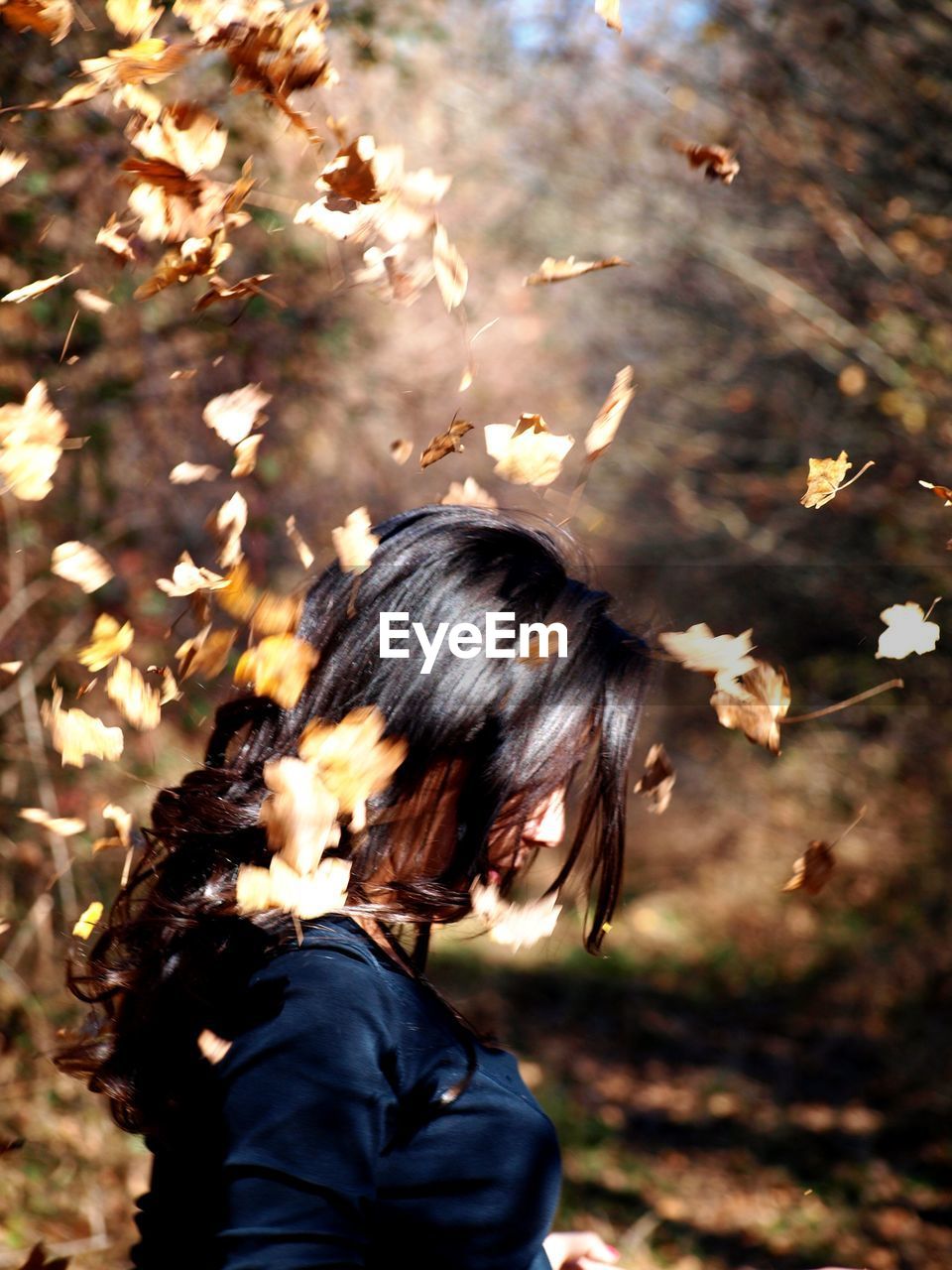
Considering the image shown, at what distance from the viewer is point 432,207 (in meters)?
1.85

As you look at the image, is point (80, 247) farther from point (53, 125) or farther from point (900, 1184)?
point (900, 1184)

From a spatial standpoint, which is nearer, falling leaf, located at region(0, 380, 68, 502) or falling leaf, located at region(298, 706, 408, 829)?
falling leaf, located at region(298, 706, 408, 829)

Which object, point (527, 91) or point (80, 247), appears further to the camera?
point (527, 91)

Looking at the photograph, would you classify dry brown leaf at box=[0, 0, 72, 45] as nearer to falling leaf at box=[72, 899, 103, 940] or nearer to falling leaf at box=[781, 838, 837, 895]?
falling leaf at box=[72, 899, 103, 940]

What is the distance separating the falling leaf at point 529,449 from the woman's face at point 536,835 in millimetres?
549

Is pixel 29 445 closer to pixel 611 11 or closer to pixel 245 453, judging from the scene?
pixel 245 453

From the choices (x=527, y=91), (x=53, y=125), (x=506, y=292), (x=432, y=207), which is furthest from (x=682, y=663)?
(x=506, y=292)

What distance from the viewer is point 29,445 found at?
177cm

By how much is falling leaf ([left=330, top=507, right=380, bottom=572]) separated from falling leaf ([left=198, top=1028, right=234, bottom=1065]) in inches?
24.1

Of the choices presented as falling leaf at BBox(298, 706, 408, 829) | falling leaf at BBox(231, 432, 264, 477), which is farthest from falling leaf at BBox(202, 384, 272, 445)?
falling leaf at BBox(298, 706, 408, 829)

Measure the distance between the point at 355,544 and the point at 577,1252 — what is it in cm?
110

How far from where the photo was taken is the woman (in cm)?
117

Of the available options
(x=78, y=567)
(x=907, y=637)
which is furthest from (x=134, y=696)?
(x=907, y=637)

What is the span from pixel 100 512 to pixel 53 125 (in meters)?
1.51
